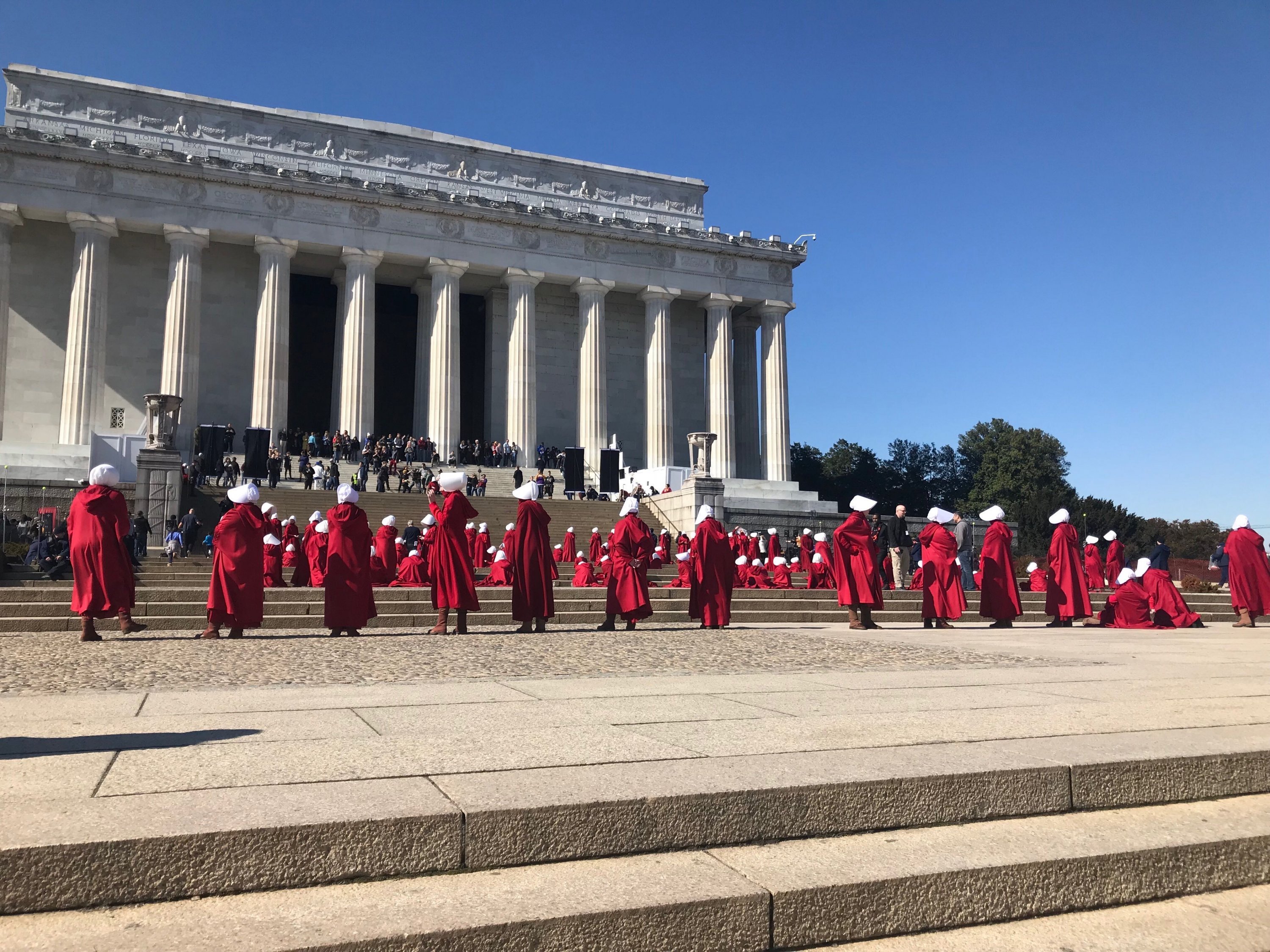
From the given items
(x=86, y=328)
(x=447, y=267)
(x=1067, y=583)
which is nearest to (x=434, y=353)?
(x=447, y=267)

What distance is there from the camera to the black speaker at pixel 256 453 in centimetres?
3588

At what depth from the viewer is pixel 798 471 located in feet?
241

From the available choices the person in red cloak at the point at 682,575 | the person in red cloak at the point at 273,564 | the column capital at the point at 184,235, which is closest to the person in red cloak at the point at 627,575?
the person in red cloak at the point at 682,575

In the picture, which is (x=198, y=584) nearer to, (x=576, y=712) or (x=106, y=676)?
(x=106, y=676)

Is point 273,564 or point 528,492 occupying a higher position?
point 528,492

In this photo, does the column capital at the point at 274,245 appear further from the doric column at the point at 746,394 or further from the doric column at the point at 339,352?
the doric column at the point at 746,394

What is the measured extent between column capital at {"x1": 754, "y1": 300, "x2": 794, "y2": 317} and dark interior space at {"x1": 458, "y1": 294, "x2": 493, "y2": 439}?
15.0 meters

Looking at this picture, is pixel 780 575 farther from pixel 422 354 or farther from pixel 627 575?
pixel 422 354

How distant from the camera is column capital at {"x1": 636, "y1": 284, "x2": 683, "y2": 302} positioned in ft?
167

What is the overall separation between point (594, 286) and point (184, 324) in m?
18.7

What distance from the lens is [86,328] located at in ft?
136

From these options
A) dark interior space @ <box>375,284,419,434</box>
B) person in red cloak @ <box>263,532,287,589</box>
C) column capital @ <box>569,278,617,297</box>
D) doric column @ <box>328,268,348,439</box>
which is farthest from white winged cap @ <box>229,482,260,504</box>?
dark interior space @ <box>375,284,419,434</box>

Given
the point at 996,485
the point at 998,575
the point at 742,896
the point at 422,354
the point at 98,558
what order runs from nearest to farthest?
the point at 742,896
the point at 98,558
the point at 998,575
the point at 422,354
the point at 996,485

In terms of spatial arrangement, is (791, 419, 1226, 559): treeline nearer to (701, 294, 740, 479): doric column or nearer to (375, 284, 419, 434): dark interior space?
(701, 294, 740, 479): doric column
